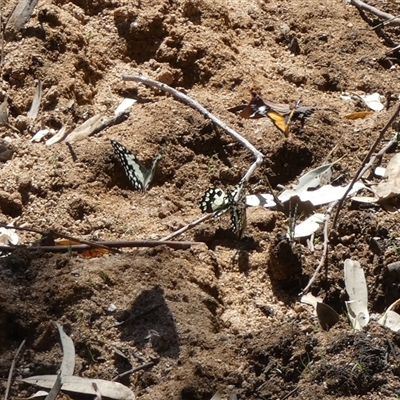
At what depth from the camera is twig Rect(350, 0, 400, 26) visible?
433 cm

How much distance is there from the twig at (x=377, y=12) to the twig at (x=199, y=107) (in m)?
1.20

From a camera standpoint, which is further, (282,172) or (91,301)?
(282,172)

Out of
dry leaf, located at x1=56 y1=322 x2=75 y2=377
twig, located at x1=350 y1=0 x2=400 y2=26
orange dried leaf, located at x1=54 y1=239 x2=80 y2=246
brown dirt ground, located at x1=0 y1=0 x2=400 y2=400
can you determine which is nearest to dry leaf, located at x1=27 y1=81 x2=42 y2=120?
brown dirt ground, located at x1=0 y1=0 x2=400 y2=400

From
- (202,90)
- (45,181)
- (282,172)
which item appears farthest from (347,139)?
(45,181)

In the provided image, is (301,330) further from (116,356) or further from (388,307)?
(116,356)

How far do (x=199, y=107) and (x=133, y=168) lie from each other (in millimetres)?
543

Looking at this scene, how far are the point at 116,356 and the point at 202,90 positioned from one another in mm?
1674

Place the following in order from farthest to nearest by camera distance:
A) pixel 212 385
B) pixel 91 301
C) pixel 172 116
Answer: pixel 172 116 < pixel 91 301 < pixel 212 385

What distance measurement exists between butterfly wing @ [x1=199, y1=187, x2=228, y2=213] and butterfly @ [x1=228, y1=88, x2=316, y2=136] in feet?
1.80

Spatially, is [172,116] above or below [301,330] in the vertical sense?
above

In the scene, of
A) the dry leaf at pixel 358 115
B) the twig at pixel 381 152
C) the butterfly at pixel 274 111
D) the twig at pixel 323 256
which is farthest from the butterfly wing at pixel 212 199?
the dry leaf at pixel 358 115

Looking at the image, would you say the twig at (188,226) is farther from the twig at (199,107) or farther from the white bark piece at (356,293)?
the white bark piece at (356,293)

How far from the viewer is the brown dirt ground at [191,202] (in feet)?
9.11

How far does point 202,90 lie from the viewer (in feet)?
13.2
